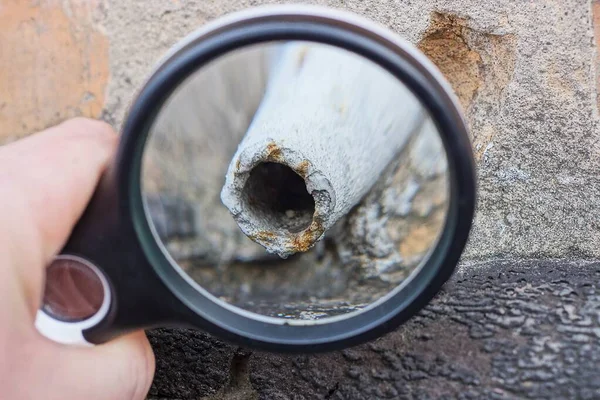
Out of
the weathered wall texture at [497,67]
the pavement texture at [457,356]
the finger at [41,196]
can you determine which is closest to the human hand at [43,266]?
the finger at [41,196]

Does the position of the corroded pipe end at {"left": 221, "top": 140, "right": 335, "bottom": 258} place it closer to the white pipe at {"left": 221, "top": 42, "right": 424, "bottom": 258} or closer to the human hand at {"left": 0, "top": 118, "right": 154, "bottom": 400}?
the white pipe at {"left": 221, "top": 42, "right": 424, "bottom": 258}

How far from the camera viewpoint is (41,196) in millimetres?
466

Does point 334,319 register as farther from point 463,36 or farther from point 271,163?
point 463,36

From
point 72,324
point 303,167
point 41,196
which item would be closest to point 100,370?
point 72,324

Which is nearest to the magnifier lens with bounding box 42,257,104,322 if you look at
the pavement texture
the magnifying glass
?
the magnifying glass

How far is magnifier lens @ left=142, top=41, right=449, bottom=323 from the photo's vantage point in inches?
20.9

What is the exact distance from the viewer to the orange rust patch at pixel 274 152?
1.91ft

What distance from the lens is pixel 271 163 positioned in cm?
65

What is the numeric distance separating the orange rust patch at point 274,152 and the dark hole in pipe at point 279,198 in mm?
47

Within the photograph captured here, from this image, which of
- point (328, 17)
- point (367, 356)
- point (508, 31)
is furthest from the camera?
point (508, 31)

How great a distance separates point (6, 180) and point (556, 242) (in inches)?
24.0

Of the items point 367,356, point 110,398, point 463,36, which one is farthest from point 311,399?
point 463,36

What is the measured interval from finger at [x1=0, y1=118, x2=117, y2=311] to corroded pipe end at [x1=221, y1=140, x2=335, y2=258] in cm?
13

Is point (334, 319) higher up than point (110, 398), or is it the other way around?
point (334, 319)
